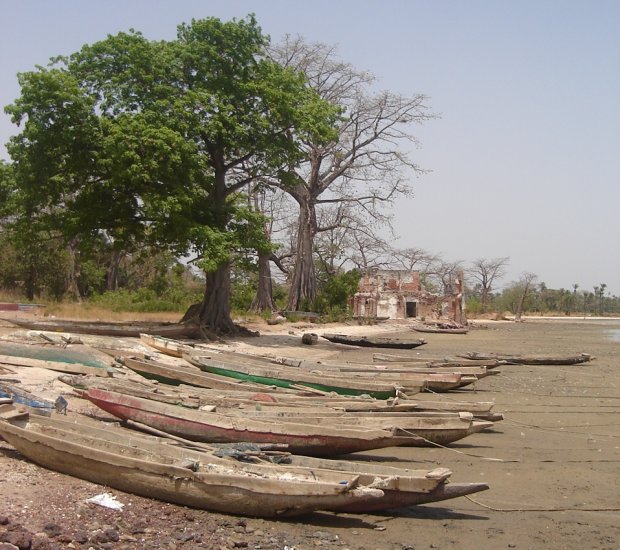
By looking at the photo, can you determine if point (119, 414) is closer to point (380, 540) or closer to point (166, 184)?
point (380, 540)

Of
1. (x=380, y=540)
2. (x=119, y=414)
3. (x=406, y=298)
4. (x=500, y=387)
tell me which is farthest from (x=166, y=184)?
(x=406, y=298)

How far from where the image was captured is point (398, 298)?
4794cm

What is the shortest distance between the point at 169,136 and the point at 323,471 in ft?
46.6

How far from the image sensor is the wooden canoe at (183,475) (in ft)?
18.5

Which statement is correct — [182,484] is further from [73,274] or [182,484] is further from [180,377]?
[73,274]

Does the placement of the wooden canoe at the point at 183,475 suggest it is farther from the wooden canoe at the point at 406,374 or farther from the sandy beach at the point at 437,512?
the wooden canoe at the point at 406,374

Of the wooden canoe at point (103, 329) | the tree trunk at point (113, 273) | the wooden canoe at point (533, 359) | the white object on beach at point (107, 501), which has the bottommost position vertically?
the white object on beach at point (107, 501)

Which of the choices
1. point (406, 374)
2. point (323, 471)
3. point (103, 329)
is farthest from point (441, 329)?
point (323, 471)

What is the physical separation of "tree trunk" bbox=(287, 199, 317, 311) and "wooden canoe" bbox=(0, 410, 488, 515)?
106 ft

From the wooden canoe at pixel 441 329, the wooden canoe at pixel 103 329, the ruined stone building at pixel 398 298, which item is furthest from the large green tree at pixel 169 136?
the ruined stone building at pixel 398 298

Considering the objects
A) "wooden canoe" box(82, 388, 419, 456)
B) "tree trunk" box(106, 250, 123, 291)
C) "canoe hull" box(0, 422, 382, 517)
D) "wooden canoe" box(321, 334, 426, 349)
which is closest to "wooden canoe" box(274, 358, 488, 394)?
"wooden canoe" box(82, 388, 419, 456)

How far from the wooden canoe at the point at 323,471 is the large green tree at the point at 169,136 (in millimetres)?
12352

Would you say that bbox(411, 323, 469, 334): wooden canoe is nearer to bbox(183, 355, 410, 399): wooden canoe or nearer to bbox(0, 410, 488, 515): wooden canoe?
bbox(183, 355, 410, 399): wooden canoe

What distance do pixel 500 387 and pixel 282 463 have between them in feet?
32.0
